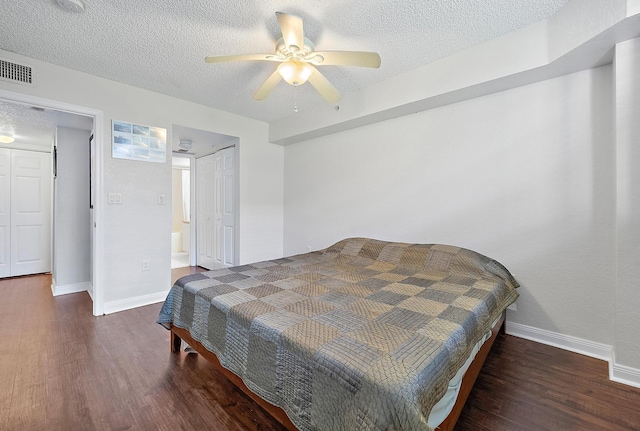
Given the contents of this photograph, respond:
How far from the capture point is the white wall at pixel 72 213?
3344 mm

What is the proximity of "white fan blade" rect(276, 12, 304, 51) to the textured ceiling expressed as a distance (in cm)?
22

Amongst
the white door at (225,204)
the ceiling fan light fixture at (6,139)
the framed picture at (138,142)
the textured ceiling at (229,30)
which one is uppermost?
the textured ceiling at (229,30)

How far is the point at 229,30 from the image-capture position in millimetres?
1979

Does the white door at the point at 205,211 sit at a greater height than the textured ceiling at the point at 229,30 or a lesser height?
lesser

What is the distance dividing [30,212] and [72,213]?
5.07 ft

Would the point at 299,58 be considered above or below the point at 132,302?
above

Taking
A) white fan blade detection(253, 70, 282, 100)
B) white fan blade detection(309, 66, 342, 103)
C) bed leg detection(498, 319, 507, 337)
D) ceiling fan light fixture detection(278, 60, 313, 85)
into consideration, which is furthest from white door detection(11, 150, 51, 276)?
bed leg detection(498, 319, 507, 337)

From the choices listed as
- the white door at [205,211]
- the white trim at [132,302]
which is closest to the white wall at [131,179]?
the white trim at [132,302]

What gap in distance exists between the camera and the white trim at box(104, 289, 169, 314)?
279cm

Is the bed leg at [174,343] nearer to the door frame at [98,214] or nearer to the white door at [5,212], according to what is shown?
the door frame at [98,214]

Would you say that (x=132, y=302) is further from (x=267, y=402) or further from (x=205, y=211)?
(x=267, y=402)

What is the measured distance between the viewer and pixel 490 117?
2.41 meters

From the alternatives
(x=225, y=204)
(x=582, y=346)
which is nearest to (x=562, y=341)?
(x=582, y=346)

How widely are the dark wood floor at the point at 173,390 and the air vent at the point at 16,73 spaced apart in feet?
6.97
